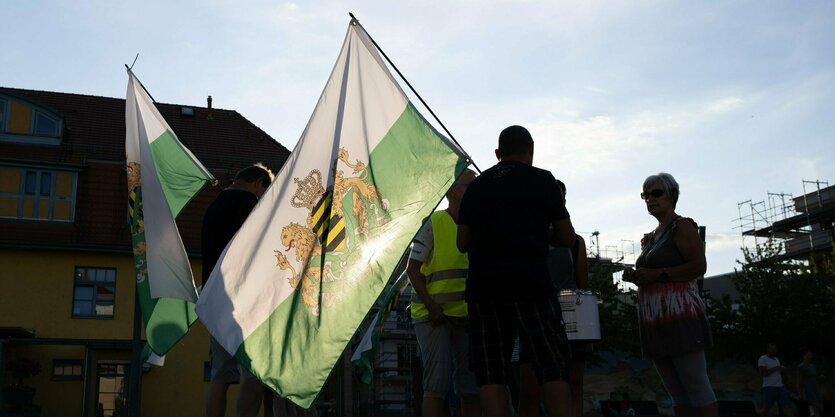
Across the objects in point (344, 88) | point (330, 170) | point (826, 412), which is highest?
point (344, 88)

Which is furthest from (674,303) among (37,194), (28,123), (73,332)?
(28,123)

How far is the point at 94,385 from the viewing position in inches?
1236

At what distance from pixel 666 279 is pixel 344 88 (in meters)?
2.67

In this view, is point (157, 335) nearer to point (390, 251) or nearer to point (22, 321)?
point (390, 251)

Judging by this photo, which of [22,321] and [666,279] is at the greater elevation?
[22,321]

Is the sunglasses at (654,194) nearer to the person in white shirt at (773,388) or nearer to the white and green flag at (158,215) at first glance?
the white and green flag at (158,215)

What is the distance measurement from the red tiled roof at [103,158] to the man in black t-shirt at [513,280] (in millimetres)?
29537

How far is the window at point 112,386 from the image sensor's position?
31688mm

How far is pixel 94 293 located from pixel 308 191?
2901 centimetres

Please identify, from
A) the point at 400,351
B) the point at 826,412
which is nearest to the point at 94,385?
the point at 400,351

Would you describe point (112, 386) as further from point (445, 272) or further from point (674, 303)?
point (674, 303)

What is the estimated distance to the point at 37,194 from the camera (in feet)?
108

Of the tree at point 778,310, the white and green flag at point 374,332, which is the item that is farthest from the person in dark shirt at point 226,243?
the tree at point 778,310

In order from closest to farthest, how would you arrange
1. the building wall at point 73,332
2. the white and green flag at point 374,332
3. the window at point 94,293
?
the white and green flag at point 374,332, the building wall at point 73,332, the window at point 94,293
